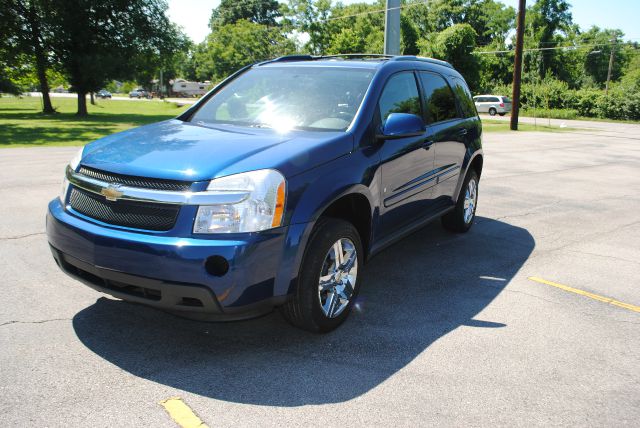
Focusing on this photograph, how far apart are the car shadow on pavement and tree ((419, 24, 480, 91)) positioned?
45.6 m

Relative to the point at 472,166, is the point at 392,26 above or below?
above

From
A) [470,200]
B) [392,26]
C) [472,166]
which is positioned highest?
[392,26]

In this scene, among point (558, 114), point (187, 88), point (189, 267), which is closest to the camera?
point (189, 267)

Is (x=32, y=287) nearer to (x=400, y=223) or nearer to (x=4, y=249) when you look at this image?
(x=4, y=249)

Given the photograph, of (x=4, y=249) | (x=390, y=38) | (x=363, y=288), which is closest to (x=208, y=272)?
(x=363, y=288)

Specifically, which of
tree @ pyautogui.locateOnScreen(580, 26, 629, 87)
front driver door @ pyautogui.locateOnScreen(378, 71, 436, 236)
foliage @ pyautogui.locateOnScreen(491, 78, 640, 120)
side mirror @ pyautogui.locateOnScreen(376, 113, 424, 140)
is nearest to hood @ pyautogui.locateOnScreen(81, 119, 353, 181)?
side mirror @ pyautogui.locateOnScreen(376, 113, 424, 140)

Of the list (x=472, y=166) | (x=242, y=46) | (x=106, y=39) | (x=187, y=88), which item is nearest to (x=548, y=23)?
(x=242, y=46)

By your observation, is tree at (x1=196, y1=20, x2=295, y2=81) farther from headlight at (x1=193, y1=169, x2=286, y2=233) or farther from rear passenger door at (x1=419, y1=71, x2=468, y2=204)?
headlight at (x1=193, y1=169, x2=286, y2=233)

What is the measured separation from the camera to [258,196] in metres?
3.24

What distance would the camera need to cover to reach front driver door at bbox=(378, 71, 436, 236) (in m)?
4.46

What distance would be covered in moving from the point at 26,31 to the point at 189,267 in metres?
34.6

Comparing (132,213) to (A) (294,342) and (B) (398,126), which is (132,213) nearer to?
(A) (294,342)

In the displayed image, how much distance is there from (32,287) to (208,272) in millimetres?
2206

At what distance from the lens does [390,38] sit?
19.2 metres
